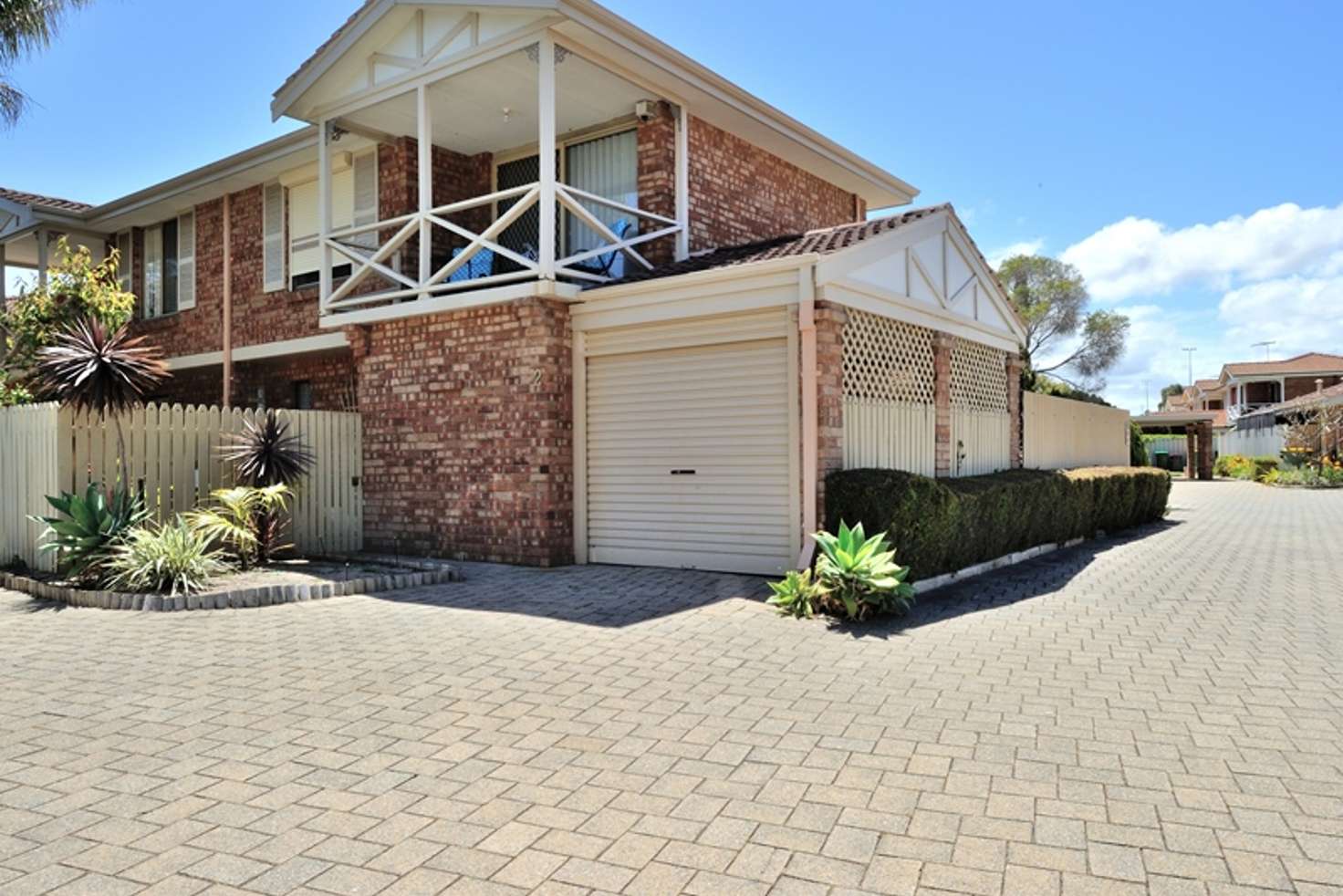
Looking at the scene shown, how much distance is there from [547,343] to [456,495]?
7.01 ft

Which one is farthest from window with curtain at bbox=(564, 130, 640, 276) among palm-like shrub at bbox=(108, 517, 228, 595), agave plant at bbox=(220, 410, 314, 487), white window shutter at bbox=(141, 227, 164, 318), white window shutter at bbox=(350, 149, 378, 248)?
white window shutter at bbox=(141, 227, 164, 318)

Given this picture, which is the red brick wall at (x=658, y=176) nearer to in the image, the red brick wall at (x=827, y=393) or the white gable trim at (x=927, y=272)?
the white gable trim at (x=927, y=272)

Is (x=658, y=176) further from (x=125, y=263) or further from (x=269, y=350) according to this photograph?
(x=125, y=263)

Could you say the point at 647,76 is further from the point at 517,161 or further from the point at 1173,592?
the point at 1173,592

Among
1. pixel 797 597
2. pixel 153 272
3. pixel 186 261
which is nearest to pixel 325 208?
pixel 186 261

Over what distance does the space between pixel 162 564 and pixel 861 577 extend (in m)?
5.95

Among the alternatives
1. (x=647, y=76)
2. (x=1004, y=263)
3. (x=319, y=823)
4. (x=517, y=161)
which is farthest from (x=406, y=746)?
(x=1004, y=263)

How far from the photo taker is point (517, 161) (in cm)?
1267

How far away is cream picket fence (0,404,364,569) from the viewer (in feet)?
29.9

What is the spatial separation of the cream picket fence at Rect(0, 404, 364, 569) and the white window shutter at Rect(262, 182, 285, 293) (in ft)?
15.3

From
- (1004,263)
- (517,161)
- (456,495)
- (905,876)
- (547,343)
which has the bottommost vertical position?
(905,876)

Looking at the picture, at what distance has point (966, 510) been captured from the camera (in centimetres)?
877

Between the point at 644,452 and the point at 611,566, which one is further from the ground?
the point at 644,452

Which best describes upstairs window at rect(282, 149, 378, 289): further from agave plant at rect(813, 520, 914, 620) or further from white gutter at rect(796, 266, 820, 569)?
agave plant at rect(813, 520, 914, 620)
